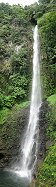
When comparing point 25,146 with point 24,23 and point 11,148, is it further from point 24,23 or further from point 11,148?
point 24,23

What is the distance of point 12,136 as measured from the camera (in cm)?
2339

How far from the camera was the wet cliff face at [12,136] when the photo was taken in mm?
22234

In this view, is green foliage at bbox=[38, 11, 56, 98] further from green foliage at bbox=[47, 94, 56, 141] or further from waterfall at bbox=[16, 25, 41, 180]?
green foliage at bbox=[47, 94, 56, 141]

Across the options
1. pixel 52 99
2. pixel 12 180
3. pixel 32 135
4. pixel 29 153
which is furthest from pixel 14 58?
pixel 12 180

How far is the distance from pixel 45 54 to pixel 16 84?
4248 mm

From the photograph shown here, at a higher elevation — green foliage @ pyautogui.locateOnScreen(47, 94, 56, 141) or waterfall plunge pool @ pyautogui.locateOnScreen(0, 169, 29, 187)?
green foliage @ pyautogui.locateOnScreen(47, 94, 56, 141)

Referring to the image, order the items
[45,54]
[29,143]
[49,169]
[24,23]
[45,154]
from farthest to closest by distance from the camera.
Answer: [24,23]
[45,54]
[29,143]
[45,154]
[49,169]

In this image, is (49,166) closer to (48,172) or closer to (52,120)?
(48,172)

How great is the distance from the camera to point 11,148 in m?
22.8

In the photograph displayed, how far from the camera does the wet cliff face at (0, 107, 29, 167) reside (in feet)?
72.9

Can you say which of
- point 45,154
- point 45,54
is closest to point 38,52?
point 45,54

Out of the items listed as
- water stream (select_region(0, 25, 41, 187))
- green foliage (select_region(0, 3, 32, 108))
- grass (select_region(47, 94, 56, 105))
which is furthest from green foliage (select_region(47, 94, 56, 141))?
green foliage (select_region(0, 3, 32, 108))

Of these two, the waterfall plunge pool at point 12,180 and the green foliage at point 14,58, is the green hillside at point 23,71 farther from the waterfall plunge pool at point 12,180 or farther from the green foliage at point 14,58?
the waterfall plunge pool at point 12,180

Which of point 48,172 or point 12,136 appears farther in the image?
point 12,136
